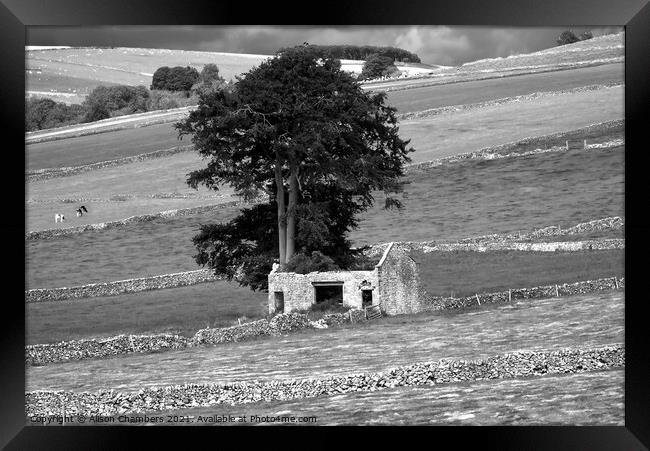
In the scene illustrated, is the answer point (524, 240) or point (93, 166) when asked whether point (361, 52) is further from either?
point (524, 240)

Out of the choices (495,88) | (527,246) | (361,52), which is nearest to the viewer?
(361,52)

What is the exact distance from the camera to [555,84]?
35.5 m

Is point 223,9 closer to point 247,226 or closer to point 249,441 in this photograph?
point 249,441

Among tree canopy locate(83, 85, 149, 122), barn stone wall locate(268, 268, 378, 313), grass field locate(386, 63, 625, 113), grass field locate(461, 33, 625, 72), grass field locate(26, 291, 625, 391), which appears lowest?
grass field locate(26, 291, 625, 391)

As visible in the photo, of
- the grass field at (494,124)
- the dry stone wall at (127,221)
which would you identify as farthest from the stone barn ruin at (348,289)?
the grass field at (494,124)

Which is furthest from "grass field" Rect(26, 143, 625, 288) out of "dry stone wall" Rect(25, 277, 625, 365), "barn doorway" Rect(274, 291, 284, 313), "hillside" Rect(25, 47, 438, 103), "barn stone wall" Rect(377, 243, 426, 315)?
"hillside" Rect(25, 47, 438, 103)

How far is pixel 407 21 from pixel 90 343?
10.8m

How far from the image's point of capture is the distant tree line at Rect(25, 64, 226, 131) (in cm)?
2641

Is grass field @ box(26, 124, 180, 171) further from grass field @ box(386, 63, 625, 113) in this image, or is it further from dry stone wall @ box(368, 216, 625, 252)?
dry stone wall @ box(368, 216, 625, 252)

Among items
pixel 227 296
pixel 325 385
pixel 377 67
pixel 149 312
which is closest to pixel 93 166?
pixel 149 312

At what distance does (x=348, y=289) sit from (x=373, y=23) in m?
10.6

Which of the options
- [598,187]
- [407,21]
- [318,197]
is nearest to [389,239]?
[318,197]

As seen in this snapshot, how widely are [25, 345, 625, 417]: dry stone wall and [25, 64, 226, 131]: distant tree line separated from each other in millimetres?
7226

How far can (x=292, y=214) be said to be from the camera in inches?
1123
